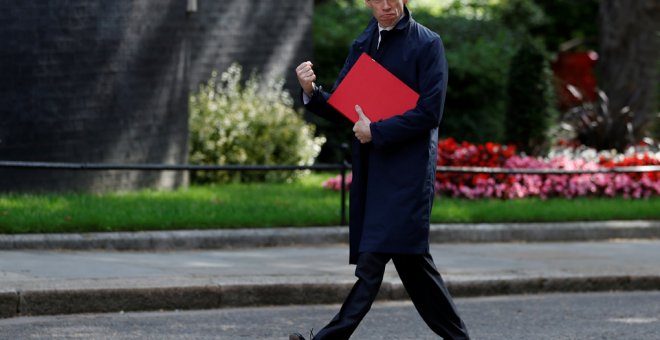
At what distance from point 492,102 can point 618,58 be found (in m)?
3.05

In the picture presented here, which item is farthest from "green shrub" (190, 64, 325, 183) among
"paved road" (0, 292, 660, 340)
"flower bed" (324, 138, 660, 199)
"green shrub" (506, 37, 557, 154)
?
"paved road" (0, 292, 660, 340)

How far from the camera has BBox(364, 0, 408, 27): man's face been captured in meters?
6.87

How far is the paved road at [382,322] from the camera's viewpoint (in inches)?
336

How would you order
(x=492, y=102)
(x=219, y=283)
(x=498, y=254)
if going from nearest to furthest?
1. (x=219, y=283)
2. (x=498, y=254)
3. (x=492, y=102)

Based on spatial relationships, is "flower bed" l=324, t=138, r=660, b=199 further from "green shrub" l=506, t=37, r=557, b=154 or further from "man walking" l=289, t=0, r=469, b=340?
"man walking" l=289, t=0, r=469, b=340

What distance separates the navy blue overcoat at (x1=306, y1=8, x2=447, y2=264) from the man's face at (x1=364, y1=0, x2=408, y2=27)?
0.20 feet

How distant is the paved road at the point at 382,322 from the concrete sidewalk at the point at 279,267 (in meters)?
0.12

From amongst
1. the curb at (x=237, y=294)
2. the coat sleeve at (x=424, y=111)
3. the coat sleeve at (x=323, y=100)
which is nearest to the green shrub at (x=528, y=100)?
the curb at (x=237, y=294)

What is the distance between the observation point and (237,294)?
31.5ft

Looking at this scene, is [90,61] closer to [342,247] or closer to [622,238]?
[342,247]

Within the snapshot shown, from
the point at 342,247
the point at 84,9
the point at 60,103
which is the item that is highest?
the point at 84,9

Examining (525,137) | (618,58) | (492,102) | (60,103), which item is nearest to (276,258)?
(60,103)

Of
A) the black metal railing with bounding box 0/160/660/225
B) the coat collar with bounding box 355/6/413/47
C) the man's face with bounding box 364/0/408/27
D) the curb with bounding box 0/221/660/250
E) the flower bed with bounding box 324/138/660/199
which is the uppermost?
the man's face with bounding box 364/0/408/27

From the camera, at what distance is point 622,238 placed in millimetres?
13742
